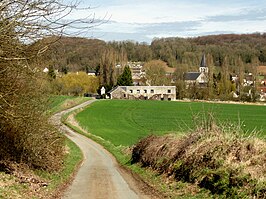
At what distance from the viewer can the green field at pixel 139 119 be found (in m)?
54.1

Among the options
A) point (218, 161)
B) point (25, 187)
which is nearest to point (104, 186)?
point (25, 187)

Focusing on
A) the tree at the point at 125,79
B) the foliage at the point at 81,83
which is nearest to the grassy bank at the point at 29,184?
the foliage at the point at 81,83

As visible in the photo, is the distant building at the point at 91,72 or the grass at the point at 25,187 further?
the distant building at the point at 91,72

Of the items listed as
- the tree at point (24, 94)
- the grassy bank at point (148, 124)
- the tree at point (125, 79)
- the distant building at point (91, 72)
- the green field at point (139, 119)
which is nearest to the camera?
the tree at point (24, 94)

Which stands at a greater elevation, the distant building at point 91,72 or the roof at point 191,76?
the distant building at point 91,72

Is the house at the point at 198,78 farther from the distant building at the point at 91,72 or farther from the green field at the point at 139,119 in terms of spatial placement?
the distant building at the point at 91,72

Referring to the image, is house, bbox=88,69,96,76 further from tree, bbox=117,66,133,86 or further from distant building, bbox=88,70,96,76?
tree, bbox=117,66,133,86

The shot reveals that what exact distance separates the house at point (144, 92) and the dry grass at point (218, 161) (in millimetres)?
96059

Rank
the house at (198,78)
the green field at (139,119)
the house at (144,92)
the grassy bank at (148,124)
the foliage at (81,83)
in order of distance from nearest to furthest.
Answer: the grassy bank at (148,124) < the green field at (139,119) < the house at (198,78) < the house at (144,92) < the foliage at (81,83)

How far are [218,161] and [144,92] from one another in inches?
4222

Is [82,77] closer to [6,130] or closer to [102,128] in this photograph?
[102,128]

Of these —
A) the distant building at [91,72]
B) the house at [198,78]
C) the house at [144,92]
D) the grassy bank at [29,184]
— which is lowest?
the house at [144,92]

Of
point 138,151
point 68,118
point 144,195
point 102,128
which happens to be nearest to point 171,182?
point 144,195

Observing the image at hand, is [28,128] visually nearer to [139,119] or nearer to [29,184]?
[29,184]
